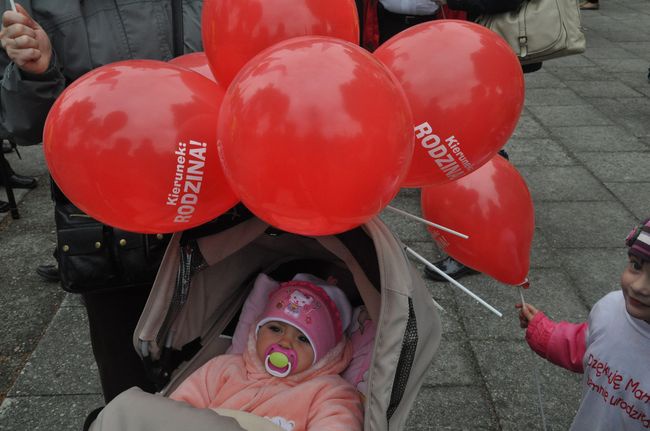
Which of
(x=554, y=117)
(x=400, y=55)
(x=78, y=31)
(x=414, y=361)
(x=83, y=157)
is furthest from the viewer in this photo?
(x=554, y=117)

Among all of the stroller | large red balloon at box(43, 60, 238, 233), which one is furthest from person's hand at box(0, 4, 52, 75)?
the stroller

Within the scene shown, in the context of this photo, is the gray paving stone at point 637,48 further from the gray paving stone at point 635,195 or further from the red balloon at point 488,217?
the red balloon at point 488,217

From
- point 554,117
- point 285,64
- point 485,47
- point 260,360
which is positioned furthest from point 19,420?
point 554,117

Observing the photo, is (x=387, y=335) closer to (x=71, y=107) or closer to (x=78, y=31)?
(x=71, y=107)

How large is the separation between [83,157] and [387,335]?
0.82 m

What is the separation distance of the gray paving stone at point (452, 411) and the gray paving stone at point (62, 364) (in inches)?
56.5

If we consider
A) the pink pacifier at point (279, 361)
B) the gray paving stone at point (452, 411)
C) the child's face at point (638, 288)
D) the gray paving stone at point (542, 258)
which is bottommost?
the gray paving stone at point (542, 258)

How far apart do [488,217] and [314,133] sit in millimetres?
908

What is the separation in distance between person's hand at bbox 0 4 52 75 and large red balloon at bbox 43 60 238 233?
0.30m

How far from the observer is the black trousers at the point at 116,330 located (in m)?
1.89

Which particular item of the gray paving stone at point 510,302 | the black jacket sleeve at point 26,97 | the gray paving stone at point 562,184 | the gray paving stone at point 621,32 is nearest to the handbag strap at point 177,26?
the black jacket sleeve at point 26,97

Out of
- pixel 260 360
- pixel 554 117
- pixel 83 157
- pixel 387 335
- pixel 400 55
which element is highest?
pixel 400 55

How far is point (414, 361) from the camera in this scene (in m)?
1.58

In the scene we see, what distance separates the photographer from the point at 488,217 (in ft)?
6.01
